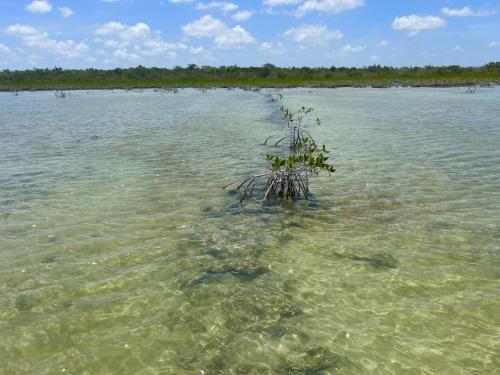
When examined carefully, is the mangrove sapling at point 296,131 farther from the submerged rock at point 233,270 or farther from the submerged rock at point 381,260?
the submerged rock at point 233,270

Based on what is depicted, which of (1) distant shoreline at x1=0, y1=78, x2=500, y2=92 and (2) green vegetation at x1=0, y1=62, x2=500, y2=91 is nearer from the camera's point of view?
(1) distant shoreline at x1=0, y1=78, x2=500, y2=92

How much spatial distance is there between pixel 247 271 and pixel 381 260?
106 inches

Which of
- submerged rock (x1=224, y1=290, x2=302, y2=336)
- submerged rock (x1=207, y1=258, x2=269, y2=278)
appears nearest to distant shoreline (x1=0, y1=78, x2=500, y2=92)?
submerged rock (x1=207, y1=258, x2=269, y2=278)

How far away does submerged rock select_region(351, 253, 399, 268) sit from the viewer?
8.42m

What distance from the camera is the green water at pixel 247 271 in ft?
19.6

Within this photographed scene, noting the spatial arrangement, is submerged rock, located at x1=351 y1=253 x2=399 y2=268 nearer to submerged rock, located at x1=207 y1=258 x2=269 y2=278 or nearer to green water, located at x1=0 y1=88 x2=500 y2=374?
green water, located at x1=0 y1=88 x2=500 y2=374

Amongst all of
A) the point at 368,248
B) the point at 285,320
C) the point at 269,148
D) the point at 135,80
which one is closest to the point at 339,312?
the point at 285,320

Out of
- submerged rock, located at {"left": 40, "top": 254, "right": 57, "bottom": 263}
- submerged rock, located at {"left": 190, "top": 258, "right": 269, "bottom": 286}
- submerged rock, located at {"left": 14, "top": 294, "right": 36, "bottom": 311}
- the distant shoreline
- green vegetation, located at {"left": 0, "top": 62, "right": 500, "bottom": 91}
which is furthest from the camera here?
green vegetation, located at {"left": 0, "top": 62, "right": 500, "bottom": 91}

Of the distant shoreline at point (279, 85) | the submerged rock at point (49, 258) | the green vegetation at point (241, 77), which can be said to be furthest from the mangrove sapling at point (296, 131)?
the green vegetation at point (241, 77)

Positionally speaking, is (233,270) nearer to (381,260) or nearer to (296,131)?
(381,260)

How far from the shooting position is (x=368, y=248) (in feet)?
30.2

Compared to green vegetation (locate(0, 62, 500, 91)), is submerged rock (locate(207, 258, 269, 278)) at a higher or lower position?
lower

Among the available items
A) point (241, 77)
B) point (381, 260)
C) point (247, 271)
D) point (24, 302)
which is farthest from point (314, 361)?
point (241, 77)

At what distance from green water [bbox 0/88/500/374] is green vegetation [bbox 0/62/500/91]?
74.2 meters
